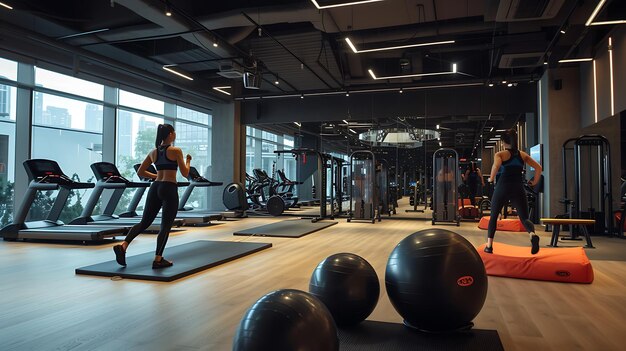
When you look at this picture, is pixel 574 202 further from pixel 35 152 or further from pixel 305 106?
pixel 35 152

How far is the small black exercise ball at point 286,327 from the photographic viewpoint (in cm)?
144

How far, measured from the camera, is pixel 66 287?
336cm

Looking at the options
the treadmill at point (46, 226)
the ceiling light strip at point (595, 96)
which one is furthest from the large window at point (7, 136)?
the ceiling light strip at point (595, 96)

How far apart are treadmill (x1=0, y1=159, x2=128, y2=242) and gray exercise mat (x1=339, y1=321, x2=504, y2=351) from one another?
466cm

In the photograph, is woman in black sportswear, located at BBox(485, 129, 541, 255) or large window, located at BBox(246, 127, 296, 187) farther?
large window, located at BBox(246, 127, 296, 187)

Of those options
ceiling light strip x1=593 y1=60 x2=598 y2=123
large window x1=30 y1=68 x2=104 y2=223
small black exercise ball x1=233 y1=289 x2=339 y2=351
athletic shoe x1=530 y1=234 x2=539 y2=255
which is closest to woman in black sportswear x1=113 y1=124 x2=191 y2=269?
small black exercise ball x1=233 y1=289 x2=339 y2=351

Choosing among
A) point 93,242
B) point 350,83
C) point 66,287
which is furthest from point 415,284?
point 350,83

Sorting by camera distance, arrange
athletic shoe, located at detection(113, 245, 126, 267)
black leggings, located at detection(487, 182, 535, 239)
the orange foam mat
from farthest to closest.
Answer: black leggings, located at detection(487, 182, 535, 239) < athletic shoe, located at detection(113, 245, 126, 267) < the orange foam mat

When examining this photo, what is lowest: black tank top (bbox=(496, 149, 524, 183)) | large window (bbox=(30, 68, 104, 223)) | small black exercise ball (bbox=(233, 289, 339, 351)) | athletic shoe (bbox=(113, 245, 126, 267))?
athletic shoe (bbox=(113, 245, 126, 267))

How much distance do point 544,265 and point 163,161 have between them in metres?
3.62

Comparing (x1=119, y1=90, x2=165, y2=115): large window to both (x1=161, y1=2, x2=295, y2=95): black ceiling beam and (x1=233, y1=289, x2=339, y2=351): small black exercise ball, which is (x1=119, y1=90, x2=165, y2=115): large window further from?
(x1=233, y1=289, x2=339, y2=351): small black exercise ball

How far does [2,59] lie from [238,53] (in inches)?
156

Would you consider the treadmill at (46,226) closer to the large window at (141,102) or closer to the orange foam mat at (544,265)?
→ the large window at (141,102)

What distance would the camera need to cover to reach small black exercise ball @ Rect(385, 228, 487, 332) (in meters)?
2.11
